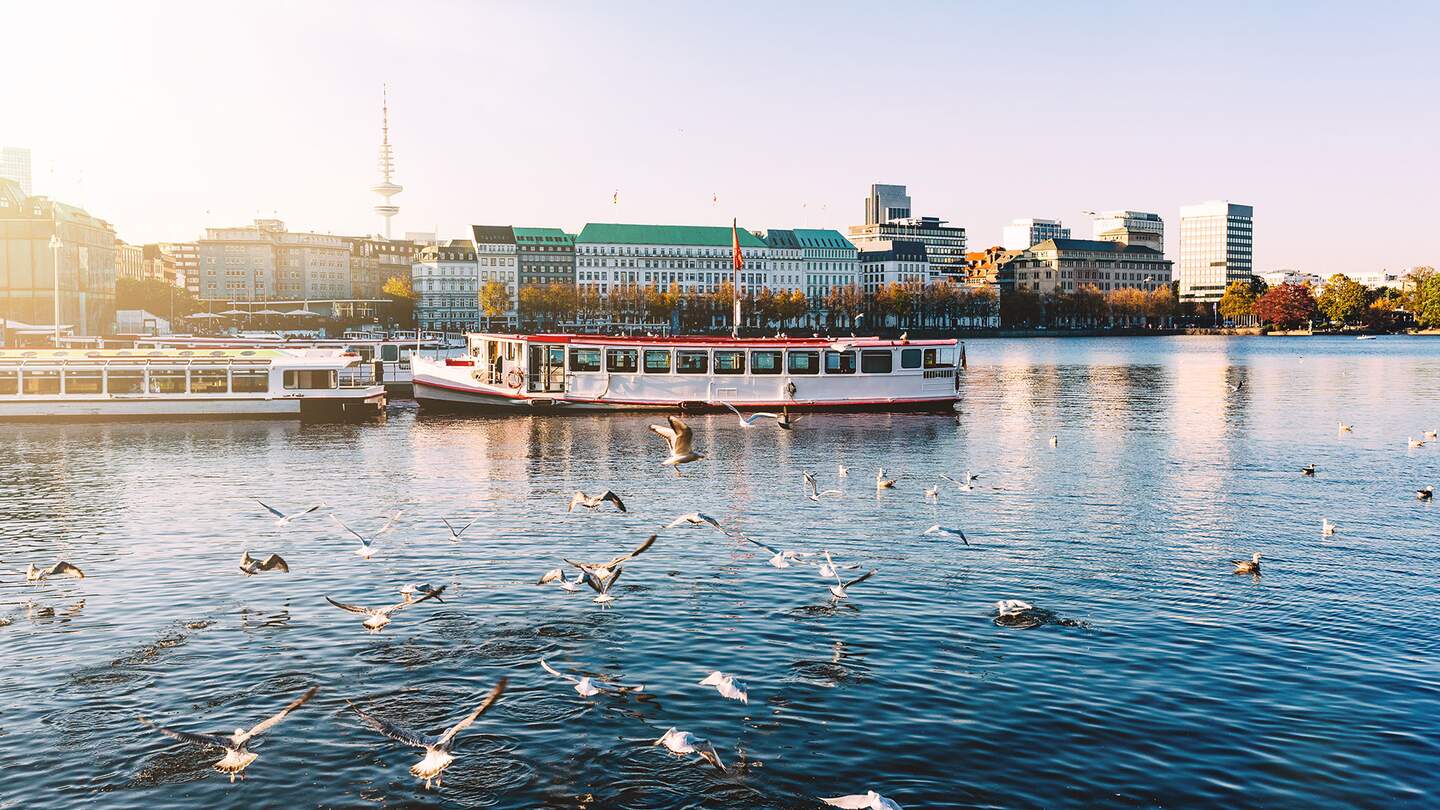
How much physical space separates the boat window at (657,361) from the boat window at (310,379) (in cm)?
1880

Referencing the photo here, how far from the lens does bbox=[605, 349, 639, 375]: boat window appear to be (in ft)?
246

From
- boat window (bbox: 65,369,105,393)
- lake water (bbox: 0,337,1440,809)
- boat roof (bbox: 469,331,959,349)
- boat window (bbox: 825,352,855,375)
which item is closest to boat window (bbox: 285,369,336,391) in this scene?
boat roof (bbox: 469,331,959,349)

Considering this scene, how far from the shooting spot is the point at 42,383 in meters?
70.1

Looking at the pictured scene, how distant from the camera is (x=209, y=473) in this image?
47906mm

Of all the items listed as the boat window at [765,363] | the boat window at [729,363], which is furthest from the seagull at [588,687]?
the boat window at [765,363]

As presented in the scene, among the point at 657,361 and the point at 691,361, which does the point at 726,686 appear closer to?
the point at 657,361

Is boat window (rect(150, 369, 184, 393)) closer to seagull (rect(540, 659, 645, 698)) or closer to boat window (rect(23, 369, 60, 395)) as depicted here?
boat window (rect(23, 369, 60, 395))

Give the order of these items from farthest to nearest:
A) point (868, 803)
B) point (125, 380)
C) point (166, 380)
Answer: point (166, 380), point (125, 380), point (868, 803)

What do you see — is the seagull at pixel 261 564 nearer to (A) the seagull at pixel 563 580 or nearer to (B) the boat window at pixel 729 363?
(A) the seagull at pixel 563 580

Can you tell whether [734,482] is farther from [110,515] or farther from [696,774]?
[696,774]

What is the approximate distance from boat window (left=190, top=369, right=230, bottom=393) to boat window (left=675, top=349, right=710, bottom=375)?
1055 inches

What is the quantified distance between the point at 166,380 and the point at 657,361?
94.6ft

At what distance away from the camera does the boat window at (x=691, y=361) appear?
75.0m

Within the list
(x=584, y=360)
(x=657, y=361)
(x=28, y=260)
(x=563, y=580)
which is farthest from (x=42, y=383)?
(x=28, y=260)
